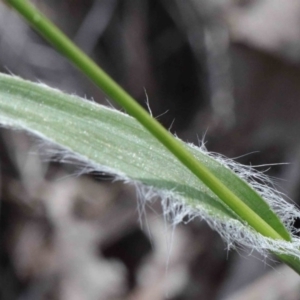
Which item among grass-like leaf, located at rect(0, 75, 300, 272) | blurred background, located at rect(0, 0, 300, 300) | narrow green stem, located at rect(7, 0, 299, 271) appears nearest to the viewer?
narrow green stem, located at rect(7, 0, 299, 271)

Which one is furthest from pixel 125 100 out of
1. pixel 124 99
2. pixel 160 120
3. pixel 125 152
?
pixel 160 120

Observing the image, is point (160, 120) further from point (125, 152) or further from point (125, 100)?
point (125, 100)

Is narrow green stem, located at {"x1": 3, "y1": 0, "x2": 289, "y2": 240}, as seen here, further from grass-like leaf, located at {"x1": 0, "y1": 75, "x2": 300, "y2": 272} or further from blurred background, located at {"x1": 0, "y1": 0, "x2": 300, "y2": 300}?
blurred background, located at {"x1": 0, "y1": 0, "x2": 300, "y2": 300}

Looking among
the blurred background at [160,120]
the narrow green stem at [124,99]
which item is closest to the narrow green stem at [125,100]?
the narrow green stem at [124,99]

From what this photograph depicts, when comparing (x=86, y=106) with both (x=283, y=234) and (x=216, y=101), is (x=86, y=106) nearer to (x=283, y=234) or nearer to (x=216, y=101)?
(x=283, y=234)

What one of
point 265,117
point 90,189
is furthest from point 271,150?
point 90,189

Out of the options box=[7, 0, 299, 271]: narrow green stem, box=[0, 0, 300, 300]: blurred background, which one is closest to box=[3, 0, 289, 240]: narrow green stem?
box=[7, 0, 299, 271]: narrow green stem
